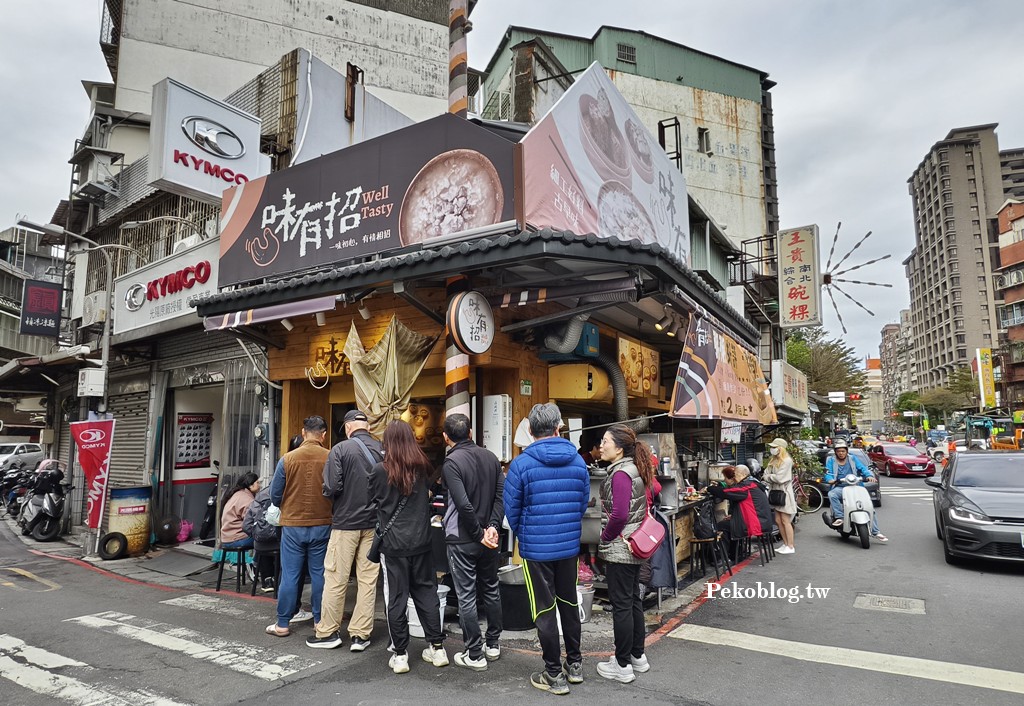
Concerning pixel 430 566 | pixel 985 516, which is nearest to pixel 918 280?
pixel 985 516

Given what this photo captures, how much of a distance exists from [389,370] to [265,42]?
16.1 meters

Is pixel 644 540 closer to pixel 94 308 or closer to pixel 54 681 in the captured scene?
pixel 54 681

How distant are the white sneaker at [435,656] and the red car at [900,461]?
27903 mm

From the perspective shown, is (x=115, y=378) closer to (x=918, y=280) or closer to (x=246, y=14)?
(x=246, y=14)

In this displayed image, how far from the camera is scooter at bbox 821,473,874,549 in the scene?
10.2 metres

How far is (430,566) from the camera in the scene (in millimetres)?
5043

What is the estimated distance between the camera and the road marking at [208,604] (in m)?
6.70

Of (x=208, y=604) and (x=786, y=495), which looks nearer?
(x=208, y=604)

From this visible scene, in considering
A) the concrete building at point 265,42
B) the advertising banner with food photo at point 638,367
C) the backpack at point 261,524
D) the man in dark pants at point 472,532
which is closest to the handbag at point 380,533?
the man in dark pants at point 472,532

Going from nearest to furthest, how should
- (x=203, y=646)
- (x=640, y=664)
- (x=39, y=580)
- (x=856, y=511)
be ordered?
1. (x=640, y=664)
2. (x=203, y=646)
3. (x=39, y=580)
4. (x=856, y=511)

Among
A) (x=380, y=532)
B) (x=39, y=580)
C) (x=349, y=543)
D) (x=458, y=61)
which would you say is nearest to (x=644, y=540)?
(x=380, y=532)

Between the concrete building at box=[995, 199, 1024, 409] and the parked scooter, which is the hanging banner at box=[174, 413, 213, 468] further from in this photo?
the concrete building at box=[995, 199, 1024, 409]

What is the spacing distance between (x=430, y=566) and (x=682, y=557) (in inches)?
175

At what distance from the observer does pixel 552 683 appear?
170 inches
